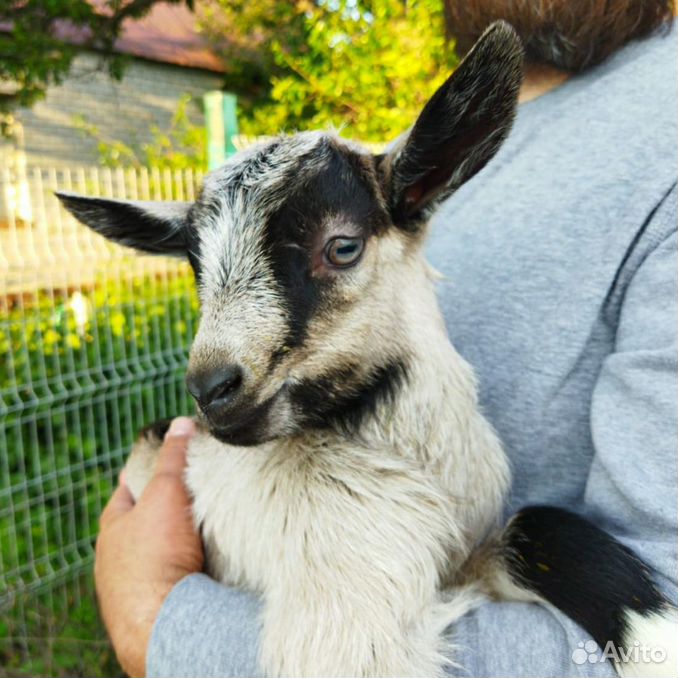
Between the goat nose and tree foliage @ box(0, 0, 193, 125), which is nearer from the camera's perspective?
the goat nose

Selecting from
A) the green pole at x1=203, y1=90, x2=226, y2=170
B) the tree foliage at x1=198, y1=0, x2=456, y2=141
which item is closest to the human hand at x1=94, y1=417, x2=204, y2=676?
the green pole at x1=203, y1=90, x2=226, y2=170

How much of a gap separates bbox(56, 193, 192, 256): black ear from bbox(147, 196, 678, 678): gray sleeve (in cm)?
94

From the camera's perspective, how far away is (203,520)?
1.81m

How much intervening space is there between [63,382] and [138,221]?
102 inches

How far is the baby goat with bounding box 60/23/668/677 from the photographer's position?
136 cm

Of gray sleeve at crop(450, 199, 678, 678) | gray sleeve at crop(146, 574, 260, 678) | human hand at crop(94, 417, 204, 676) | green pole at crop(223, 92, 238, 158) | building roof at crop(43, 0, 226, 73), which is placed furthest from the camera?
building roof at crop(43, 0, 226, 73)

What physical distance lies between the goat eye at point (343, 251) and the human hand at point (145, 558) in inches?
34.0

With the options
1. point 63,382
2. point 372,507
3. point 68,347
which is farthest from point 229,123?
point 372,507

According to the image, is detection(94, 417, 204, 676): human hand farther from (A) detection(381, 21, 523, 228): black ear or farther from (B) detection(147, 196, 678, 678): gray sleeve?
(A) detection(381, 21, 523, 228): black ear

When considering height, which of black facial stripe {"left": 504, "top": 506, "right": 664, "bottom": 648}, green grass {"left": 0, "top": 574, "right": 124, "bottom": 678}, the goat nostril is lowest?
green grass {"left": 0, "top": 574, "right": 124, "bottom": 678}

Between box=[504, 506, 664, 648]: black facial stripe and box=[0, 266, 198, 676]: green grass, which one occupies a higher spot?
box=[504, 506, 664, 648]: black facial stripe

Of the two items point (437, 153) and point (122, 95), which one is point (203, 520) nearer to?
point (437, 153)

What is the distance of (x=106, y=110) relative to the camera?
1412 cm

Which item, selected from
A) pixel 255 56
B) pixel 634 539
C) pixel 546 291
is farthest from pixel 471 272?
pixel 255 56
